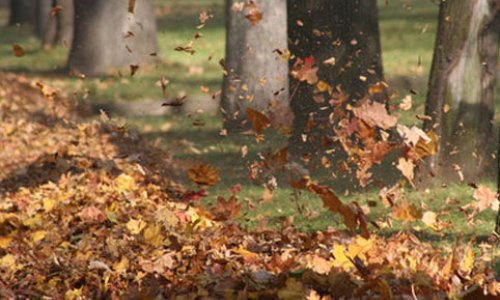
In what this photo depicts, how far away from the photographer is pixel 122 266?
20.4 feet

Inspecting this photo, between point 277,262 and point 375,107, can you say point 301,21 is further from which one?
point 277,262

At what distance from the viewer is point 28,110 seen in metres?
14.8

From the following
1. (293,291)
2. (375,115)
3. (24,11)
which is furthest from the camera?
(24,11)

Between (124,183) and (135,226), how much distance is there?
7.19 ft

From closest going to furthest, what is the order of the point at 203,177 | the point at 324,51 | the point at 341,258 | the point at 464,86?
the point at 341,258, the point at 203,177, the point at 464,86, the point at 324,51

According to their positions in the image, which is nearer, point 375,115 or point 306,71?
point 375,115

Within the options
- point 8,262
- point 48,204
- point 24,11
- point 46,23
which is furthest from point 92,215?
point 24,11

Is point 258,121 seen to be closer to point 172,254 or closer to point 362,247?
point 172,254

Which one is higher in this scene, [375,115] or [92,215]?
[375,115]

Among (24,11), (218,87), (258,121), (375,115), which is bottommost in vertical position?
(24,11)

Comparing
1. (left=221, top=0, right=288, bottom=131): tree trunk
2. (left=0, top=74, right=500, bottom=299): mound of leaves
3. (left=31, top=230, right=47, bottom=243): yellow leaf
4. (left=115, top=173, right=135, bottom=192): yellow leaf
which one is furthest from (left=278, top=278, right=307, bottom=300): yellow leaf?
(left=221, top=0, right=288, bottom=131): tree trunk

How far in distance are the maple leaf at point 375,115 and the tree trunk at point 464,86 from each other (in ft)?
7.22

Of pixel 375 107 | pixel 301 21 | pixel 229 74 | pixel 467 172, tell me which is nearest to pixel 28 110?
pixel 229 74

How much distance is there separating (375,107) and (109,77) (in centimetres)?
1197
